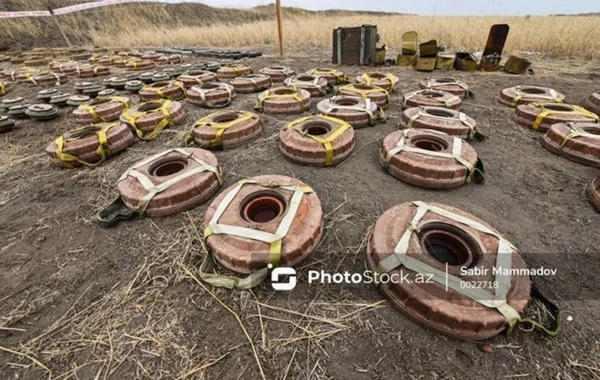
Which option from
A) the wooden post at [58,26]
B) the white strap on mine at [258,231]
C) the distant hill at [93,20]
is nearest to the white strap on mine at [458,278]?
the white strap on mine at [258,231]

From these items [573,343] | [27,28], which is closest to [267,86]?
[573,343]

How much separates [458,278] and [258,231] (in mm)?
1260

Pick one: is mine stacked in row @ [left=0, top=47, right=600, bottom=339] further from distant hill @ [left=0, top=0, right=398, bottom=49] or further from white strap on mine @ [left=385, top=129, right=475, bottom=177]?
distant hill @ [left=0, top=0, right=398, bottom=49]

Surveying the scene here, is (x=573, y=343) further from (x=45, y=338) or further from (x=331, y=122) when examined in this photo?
(x=45, y=338)

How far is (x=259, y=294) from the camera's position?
1752mm

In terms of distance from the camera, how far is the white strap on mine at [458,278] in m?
1.44

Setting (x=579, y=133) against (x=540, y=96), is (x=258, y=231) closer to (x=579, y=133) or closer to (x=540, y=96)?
(x=579, y=133)

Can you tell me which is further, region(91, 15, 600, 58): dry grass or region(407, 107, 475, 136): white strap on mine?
region(91, 15, 600, 58): dry grass

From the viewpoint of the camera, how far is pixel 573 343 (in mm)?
1496

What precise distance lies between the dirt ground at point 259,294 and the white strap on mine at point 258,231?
334 millimetres

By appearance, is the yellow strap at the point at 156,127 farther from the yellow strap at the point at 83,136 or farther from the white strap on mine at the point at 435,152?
the white strap on mine at the point at 435,152

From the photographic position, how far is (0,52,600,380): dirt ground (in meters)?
1.43

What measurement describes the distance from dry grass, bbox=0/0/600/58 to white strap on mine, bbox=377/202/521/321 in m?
10.4

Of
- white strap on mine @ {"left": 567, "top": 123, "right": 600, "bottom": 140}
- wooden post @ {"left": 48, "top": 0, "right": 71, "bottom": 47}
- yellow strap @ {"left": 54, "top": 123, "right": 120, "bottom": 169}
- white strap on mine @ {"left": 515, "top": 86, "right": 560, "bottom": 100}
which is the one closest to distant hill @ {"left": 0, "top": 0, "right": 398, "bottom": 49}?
wooden post @ {"left": 48, "top": 0, "right": 71, "bottom": 47}
